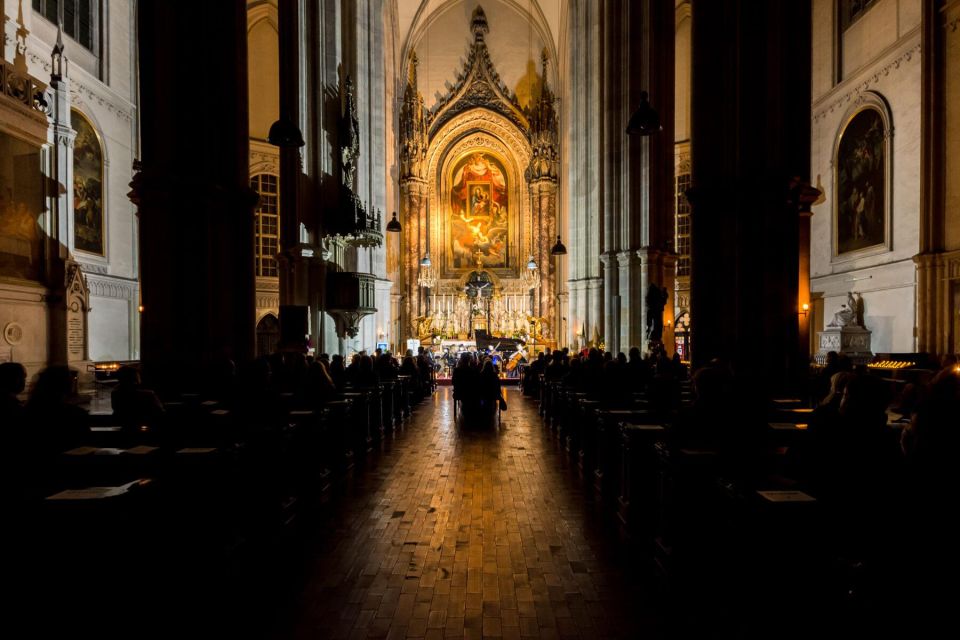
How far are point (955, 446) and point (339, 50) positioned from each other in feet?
58.7

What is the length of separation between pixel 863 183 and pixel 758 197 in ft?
43.0

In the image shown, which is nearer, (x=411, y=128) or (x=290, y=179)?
(x=290, y=179)

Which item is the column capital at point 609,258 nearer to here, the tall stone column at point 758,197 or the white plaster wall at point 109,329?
the tall stone column at point 758,197

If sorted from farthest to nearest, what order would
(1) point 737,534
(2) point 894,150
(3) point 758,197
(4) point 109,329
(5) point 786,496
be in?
1. (4) point 109,329
2. (2) point 894,150
3. (3) point 758,197
4. (1) point 737,534
5. (5) point 786,496

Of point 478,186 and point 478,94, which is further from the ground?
point 478,94

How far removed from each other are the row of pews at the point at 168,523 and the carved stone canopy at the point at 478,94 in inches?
1264

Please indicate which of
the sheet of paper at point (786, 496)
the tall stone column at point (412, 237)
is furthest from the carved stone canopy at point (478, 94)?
the sheet of paper at point (786, 496)

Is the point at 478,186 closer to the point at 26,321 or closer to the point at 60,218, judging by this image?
the point at 60,218

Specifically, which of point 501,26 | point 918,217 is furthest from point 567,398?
point 501,26

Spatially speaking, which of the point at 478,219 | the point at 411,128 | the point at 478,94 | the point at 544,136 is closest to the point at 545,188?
the point at 544,136

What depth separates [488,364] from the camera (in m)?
12.0

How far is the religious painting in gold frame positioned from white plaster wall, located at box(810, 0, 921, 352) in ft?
62.1

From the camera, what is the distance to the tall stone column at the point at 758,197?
7.54m

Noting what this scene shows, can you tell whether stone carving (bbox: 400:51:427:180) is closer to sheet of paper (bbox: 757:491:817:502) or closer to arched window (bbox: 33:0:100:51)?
arched window (bbox: 33:0:100:51)
